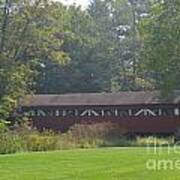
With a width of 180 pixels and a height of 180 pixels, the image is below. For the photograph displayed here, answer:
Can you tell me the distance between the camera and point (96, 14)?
88.3 meters

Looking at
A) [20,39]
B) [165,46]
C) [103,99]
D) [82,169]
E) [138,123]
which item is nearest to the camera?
[82,169]

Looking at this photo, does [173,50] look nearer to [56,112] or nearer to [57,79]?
[56,112]

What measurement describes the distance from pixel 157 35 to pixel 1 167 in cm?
3611

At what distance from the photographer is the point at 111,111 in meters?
58.2

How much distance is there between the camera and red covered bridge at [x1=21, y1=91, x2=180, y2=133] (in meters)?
56.6

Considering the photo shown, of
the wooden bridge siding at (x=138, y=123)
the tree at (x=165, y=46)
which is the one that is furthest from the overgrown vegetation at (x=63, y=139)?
the tree at (x=165, y=46)

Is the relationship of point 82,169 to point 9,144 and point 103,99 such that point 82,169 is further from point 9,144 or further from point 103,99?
point 103,99

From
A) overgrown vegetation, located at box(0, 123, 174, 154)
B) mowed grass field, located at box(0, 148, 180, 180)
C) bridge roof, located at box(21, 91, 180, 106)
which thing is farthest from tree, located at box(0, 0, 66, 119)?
mowed grass field, located at box(0, 148, 180, 180)

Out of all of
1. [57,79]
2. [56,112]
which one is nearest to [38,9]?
[56,112]

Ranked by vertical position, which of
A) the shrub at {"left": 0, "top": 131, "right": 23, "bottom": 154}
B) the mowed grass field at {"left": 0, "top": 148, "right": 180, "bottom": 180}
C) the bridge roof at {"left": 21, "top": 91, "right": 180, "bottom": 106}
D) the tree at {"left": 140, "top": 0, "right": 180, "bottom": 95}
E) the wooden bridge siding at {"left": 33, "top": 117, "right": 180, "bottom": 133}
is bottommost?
the mowed grass field at {"left": 0, "top": 148, "right": 180, "bottom": 180}

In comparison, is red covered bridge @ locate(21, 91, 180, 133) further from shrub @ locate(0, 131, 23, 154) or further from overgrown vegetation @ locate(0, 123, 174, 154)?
shrub @ locate(0, 131, 23, 154)

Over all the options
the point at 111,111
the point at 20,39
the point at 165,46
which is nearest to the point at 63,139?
the point at 165,46

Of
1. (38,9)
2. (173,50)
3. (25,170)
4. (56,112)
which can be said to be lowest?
(25,170)

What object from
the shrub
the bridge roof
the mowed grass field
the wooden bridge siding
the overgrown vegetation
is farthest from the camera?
the bridge roof
